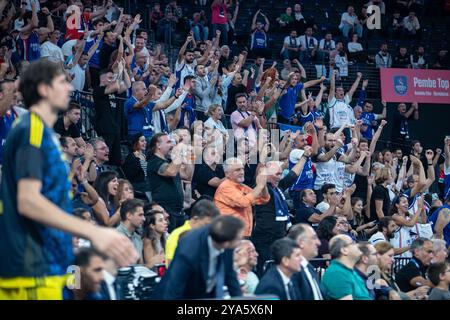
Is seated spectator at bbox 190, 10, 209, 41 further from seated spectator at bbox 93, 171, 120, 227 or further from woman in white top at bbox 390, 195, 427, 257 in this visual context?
seated spectator at bbox 93, 171, 120, 227

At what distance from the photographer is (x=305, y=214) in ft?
38.5

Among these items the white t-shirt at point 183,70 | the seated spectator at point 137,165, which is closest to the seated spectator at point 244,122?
the white t-shirt at point 183,70

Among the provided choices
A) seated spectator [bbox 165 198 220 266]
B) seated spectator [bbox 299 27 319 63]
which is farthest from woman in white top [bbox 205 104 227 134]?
seated spectator [bbox 299 27 319 63]

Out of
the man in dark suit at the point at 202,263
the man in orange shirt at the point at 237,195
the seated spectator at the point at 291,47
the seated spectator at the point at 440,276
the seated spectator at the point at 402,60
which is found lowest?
the seated spectator at the point at 440,276

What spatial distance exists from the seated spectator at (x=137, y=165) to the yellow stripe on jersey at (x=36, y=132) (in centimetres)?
721

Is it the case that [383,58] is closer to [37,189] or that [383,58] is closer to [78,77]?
[78,77]

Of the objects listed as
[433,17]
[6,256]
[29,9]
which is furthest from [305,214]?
[433,17]

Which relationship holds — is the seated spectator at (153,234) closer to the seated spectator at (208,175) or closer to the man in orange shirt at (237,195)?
the man in orange shirt at (237,195)

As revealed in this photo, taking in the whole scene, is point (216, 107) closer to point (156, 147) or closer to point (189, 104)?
point (189, 104)

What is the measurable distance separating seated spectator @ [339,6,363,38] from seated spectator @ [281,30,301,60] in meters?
1.88

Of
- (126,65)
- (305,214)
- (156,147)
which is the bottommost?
(305,214)

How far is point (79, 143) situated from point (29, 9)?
4307 millimetres

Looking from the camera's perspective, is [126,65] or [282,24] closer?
[126,65]

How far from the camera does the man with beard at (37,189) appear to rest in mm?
4098
